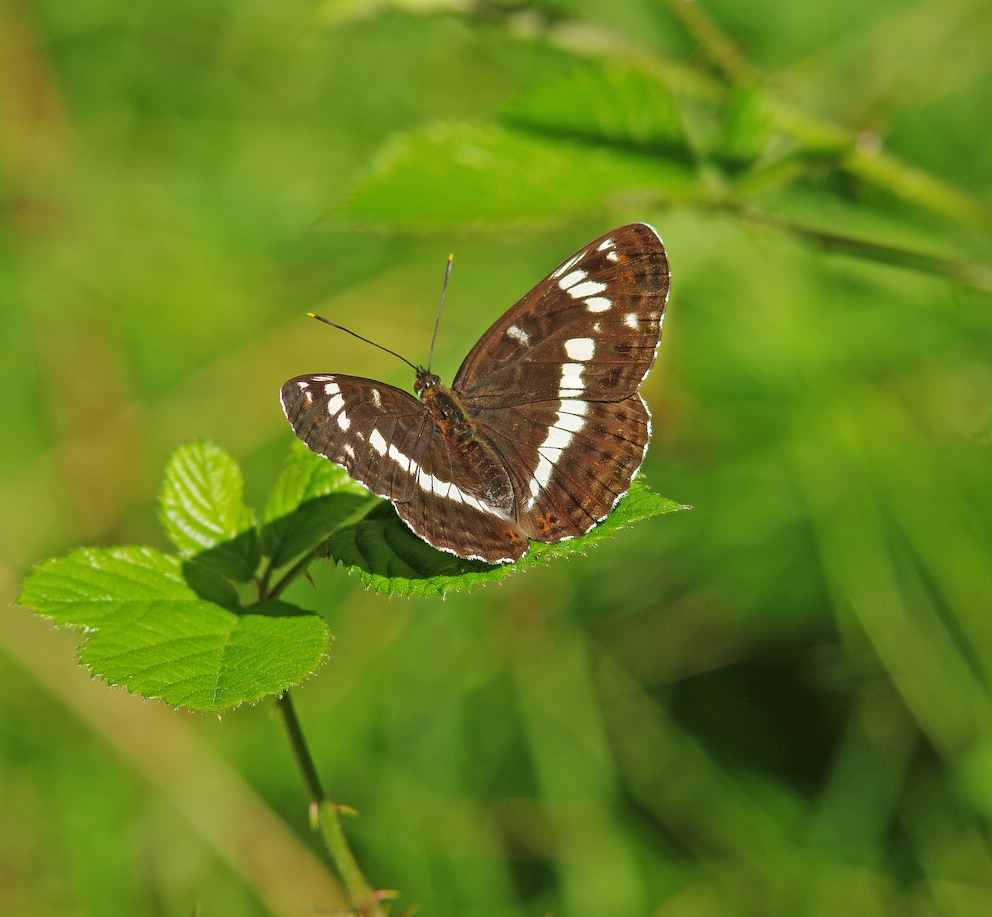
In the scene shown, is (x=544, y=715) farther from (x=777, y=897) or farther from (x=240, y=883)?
(x=240, y=883)

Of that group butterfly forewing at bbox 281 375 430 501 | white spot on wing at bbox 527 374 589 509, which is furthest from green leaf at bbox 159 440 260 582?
white spot on wing at bbox 527 374 589 509

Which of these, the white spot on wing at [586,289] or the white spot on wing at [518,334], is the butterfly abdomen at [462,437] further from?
the white spot on wing at [586,289]

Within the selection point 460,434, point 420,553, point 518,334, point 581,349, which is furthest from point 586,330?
point 420,553

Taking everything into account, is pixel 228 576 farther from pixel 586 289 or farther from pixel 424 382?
pixel 586 289

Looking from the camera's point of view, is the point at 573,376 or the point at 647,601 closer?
the point at 573,376

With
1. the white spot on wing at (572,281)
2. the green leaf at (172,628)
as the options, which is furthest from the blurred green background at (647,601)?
the green leaf at (172,628)

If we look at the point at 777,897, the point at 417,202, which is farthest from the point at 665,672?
the point at 417,202
